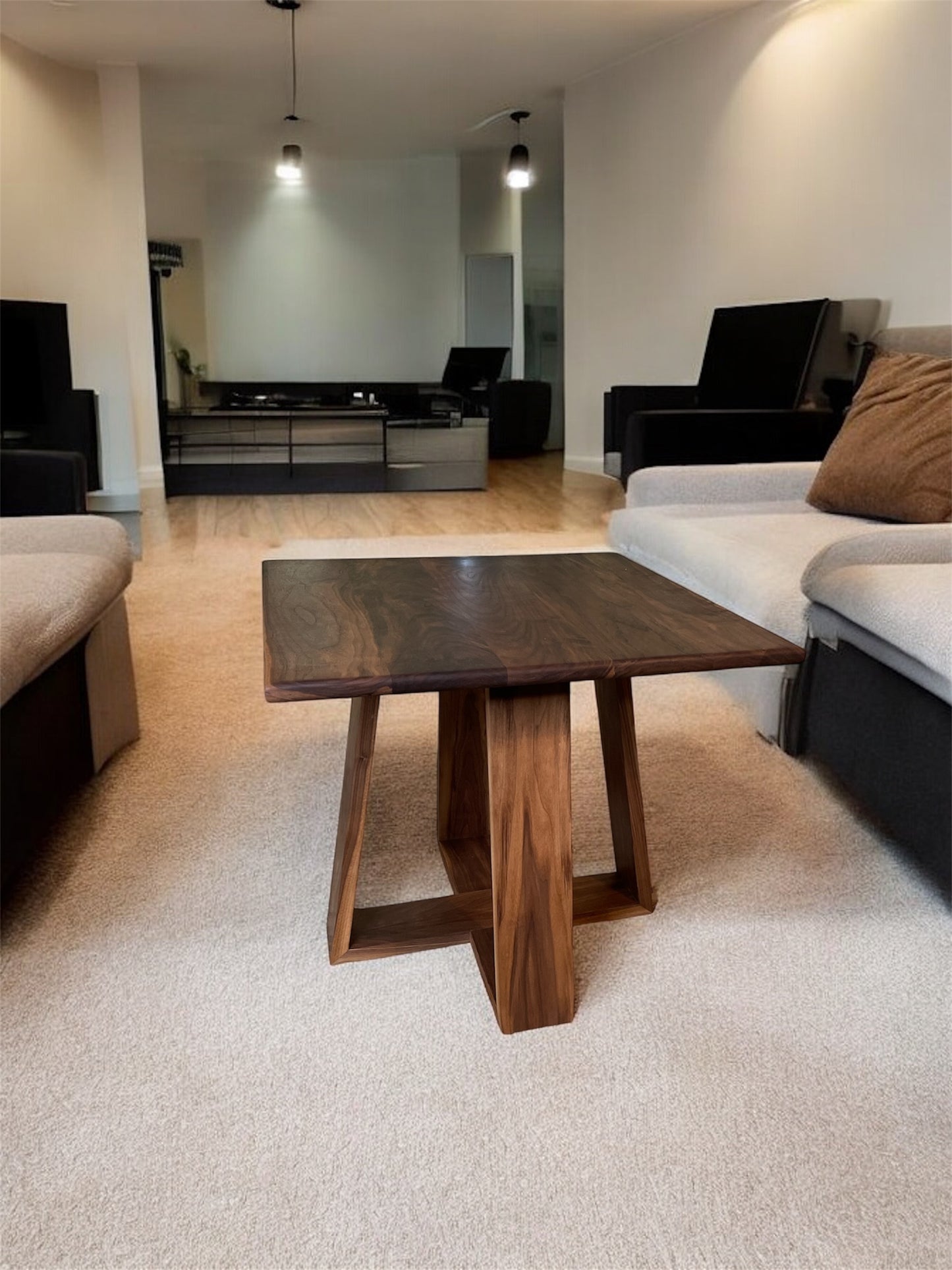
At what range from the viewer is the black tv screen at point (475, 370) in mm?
7289

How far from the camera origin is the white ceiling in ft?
15.0

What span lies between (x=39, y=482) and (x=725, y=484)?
6.31ft

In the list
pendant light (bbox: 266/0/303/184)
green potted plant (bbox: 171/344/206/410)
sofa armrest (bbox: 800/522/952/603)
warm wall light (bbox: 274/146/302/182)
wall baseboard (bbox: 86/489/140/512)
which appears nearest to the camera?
sofa armrest (bbox: 800/522/952/603)

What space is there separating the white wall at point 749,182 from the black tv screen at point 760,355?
0.37m

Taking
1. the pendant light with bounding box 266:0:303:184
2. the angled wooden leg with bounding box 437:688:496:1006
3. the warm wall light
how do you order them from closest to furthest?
the angled wooden leg with bounding box 437:688:496:1006, the pendant light with bounding box 266:0:303:184, the warm wall light

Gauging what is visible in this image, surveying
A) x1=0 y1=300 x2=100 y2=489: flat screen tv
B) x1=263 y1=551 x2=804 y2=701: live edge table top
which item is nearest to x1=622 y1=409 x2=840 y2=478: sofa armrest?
x1=263 y1=551 x2=804 y2=701: live edge table top

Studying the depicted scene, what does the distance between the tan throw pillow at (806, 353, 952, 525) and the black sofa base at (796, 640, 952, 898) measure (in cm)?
78

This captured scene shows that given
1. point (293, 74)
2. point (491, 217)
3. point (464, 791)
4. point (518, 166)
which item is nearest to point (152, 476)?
point (293, 74)

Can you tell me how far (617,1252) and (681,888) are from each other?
619mm

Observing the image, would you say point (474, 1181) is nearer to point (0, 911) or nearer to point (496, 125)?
point (0, 911)

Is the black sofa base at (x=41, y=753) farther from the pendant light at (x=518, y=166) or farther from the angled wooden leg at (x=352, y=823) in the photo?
the pendant light at (x=518, y=166)

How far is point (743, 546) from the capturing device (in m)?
2.07

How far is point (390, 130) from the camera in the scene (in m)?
7.05

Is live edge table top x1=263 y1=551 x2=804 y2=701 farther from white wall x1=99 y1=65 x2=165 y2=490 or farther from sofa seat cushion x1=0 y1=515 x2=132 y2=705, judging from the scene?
white wall x1=99 y1=65 x2=165 y2=490
